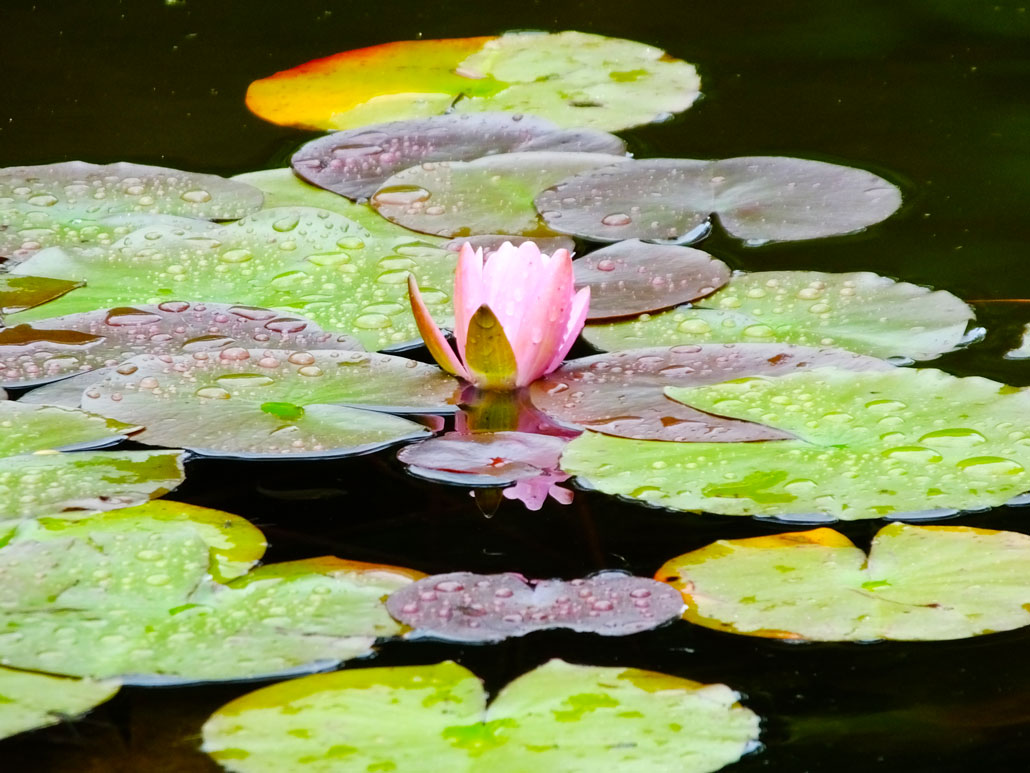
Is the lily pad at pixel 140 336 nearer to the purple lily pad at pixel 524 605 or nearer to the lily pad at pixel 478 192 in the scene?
the lily pad at pixel 478 192

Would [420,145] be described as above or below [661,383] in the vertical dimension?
above

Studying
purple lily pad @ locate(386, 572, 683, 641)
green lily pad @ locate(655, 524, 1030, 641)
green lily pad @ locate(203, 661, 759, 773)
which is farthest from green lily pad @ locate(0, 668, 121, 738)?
green lily pad @ locate(655, 524, 1030, 641)

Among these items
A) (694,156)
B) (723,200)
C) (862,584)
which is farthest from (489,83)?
(862,584)

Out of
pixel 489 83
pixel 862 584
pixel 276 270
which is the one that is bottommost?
pixel 862 584

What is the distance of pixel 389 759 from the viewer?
1.05 m

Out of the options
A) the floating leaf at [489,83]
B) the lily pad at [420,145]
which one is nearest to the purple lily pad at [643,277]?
the lily pad at [420,145]

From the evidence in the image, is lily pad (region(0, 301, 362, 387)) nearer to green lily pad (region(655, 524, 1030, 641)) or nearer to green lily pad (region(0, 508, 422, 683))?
green lily pad (region(0, 508, 422, 683))

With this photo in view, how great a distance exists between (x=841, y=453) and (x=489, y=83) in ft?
5.65

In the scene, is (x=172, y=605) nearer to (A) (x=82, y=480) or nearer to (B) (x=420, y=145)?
(A) (x=82, y=480)

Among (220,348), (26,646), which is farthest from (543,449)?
(26,646)

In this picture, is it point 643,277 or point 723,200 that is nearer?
point 643,277

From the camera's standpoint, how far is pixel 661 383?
5.56 ft

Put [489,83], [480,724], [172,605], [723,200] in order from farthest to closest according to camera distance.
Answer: [489,83] → [723,200] → [172,605] → [480,724]

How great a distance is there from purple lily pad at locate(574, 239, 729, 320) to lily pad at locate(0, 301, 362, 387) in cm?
39
